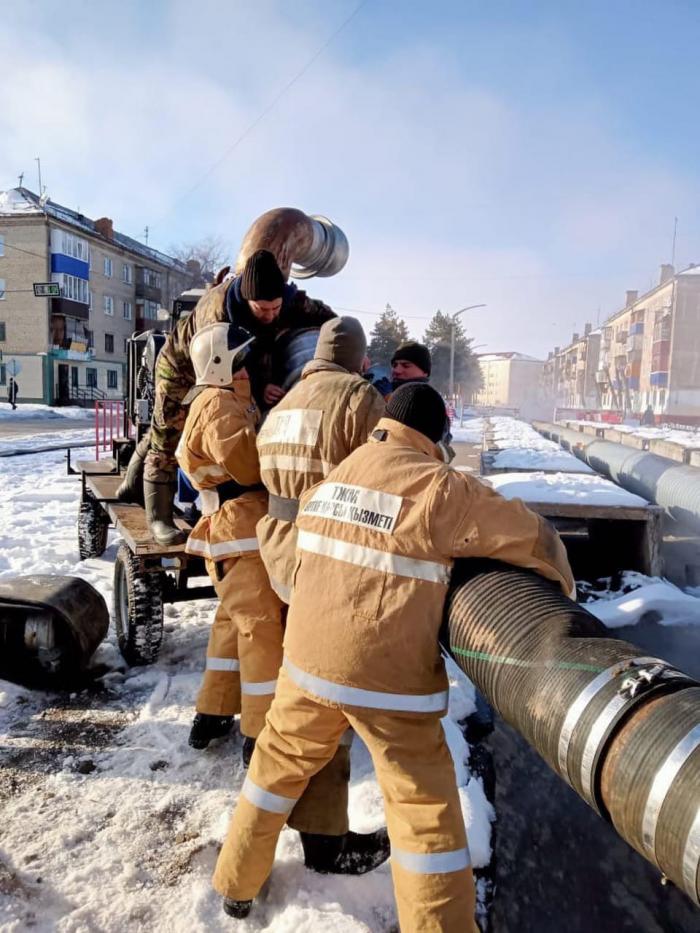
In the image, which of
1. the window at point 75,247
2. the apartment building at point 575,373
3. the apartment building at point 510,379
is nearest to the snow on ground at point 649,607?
the window at point 75,247

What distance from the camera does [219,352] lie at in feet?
9.82

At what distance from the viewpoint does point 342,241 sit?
17.0ft

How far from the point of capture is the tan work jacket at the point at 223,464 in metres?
2.78

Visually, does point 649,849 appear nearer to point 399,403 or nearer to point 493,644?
point 493,644

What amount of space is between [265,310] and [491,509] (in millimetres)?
2096

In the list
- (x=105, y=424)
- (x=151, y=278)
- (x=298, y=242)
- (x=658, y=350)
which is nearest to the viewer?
(x=298, y=242)

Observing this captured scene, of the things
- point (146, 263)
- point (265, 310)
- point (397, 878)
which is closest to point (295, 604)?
point (397, 878)

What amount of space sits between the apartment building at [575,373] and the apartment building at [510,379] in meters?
2.20

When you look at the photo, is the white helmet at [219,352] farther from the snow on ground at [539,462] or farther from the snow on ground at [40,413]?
the snow on ground at [40,413]

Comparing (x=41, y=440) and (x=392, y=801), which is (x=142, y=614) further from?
(x=41, y=440)

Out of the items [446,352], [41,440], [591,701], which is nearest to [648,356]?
[446,352]

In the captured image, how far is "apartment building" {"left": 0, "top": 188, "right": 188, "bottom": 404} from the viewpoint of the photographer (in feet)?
122

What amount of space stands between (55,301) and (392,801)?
41.3 metres

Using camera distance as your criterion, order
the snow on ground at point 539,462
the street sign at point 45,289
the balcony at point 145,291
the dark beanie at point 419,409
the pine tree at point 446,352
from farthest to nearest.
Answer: the pine tree at point 446,352 < the balcony at point 145,291 < the street sign at point 45,289 < the snow on ground at point 539,462 < the dark beanie at point 419,409
